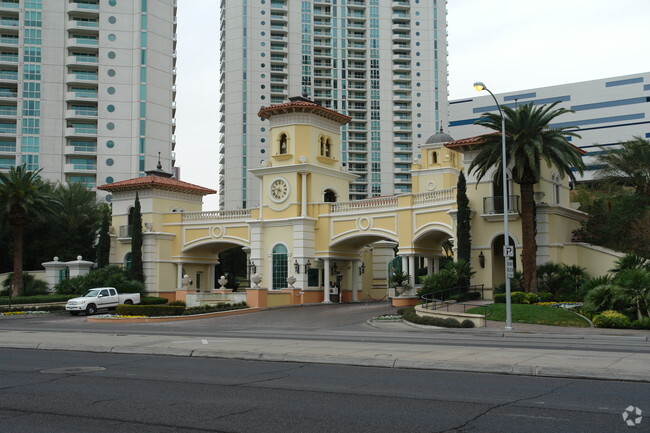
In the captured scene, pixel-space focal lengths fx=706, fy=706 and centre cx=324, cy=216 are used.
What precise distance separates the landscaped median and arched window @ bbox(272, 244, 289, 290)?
779cm

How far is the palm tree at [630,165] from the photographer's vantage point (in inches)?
1614

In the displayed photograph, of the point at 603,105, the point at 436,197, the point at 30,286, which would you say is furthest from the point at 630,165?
the point at 603,105

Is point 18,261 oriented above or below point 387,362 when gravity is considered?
above

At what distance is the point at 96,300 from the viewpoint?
1773 inches

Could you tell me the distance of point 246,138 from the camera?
383 ft

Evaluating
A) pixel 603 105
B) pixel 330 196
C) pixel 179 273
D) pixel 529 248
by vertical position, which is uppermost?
pixel 603 105

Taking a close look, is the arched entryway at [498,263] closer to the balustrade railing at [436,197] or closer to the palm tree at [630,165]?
the balustrade railing at [436,197]

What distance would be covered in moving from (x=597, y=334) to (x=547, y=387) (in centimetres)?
1523

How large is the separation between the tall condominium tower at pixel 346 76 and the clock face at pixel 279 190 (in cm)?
6637

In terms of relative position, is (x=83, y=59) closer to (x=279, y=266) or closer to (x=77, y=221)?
(x=77, y=221)

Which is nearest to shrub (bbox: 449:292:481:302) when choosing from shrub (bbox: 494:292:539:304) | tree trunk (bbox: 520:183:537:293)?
shrub (bbox: 494:292:539:304)

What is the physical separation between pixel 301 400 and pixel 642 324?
20033 mm

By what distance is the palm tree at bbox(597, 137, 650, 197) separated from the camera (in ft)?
135

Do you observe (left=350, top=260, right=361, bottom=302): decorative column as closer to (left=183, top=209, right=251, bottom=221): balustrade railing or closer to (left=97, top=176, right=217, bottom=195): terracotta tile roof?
(left=183, top=209, right=251, bottom=221): balustrade railing
